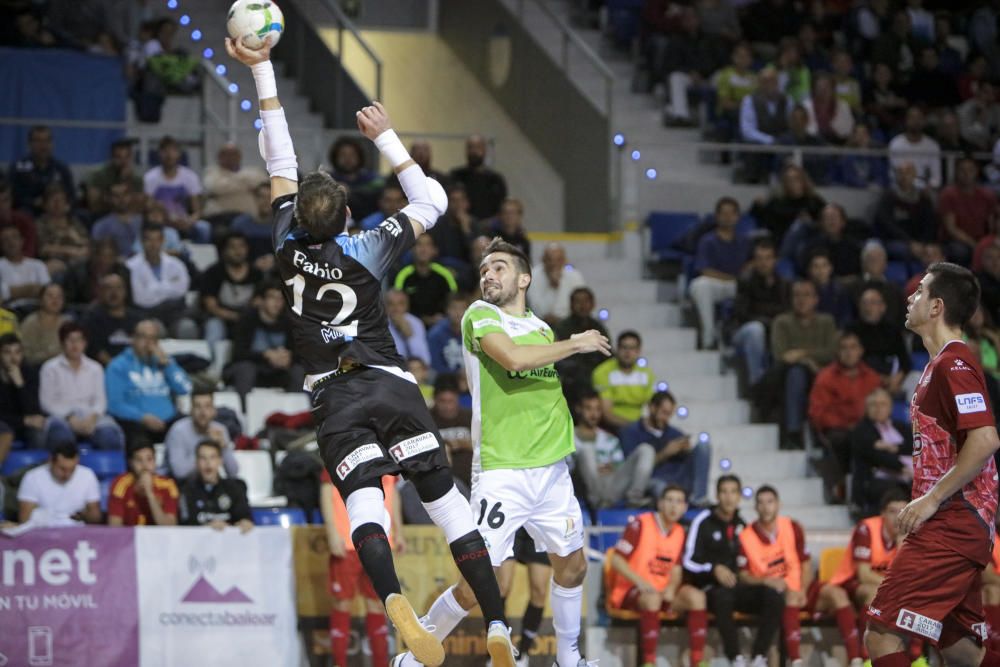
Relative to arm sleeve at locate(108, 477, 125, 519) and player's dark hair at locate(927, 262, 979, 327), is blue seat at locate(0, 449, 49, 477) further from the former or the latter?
player's dark hair at locate(927, 262, 979, 327)

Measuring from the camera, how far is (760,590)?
11.5 metres

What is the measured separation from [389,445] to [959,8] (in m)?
16.8

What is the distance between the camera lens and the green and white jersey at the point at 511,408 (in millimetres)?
7820

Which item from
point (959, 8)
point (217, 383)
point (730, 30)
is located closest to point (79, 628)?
point (217, 383)

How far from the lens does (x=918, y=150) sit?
1795cm

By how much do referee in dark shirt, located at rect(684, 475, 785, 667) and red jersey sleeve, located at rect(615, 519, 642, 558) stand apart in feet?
1.44

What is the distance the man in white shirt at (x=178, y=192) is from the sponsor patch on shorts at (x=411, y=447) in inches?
339

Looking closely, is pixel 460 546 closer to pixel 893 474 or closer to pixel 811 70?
pixel 893 474

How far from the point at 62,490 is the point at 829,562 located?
602 centimetres

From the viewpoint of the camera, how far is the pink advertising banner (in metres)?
10.1

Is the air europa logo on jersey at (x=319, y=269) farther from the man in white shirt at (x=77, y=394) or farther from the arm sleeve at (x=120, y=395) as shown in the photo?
the arm sleeve at (x=120, y=395)

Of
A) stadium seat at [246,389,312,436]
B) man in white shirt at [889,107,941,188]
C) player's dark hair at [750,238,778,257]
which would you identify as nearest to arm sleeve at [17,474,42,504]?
stadium seat at [246,389,312,436]

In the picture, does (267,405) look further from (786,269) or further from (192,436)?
(786,269)

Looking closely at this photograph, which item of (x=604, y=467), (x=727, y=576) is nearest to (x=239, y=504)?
(x=604, y=467)
